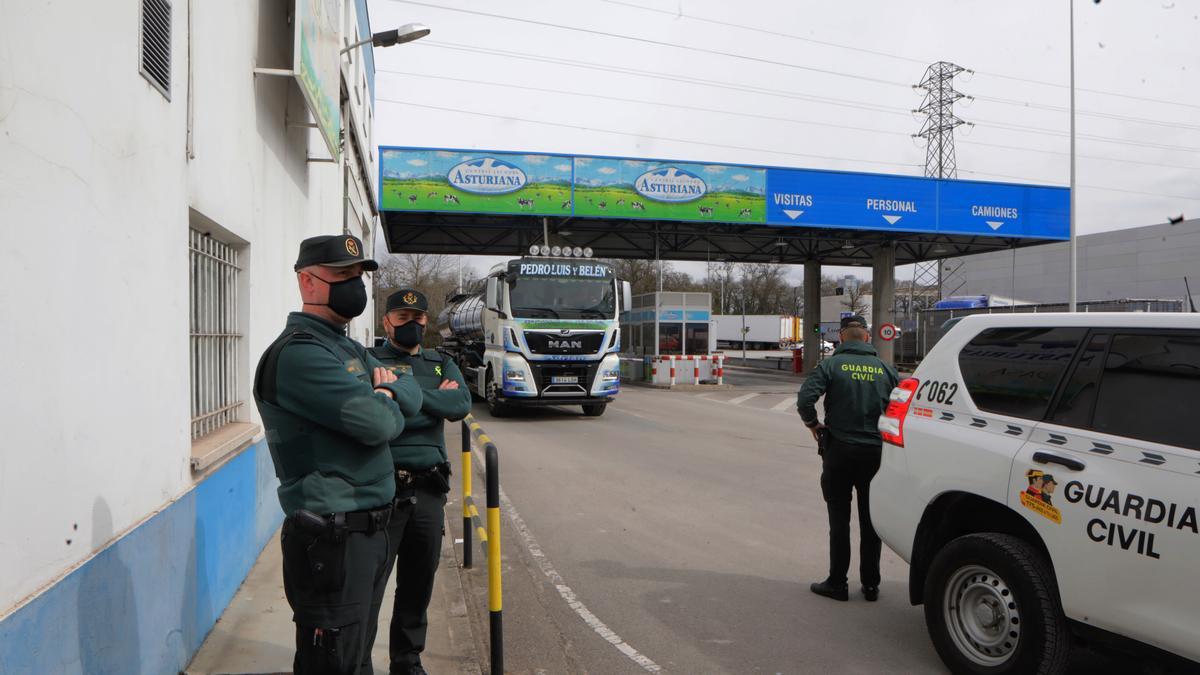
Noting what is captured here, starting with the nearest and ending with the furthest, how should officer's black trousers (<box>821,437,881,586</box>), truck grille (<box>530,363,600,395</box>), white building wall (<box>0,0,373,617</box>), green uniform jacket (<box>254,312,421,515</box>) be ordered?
white building wall (<box>0,0,373,617</box>)
green uniform jacket (<box>254,312,421,515</box>)
officer's black trousers (<box>821,437,881,586</box>)
truck grille (<box>530,363,600,395</box>)

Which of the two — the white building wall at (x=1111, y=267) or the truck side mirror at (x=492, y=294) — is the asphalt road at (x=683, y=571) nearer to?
the truck side mirror at (x=492, y=294)

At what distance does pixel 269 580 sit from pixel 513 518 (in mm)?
2628

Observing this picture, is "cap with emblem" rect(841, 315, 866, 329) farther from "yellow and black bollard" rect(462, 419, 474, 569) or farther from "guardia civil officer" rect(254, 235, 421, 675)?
"guardia civil officer" rect(254, 235, 421, 675)

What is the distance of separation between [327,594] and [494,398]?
13597 millimetres

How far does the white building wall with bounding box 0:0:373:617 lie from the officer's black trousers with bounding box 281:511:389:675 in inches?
28.2

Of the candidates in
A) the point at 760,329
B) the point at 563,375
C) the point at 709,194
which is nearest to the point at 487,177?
the point at 709,194

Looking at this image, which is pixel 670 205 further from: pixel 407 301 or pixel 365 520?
pixel 365 520

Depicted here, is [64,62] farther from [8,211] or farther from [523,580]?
[523,580]

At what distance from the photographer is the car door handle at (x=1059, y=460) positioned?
332 centimetres

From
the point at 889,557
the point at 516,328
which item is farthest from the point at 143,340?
the point at 516,328

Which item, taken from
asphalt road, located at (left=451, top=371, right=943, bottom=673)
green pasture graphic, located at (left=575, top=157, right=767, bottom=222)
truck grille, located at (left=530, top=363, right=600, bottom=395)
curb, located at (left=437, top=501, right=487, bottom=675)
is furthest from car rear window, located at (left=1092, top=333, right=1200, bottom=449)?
green pasture graphic, located at (left=575, top=157, right=767, bottom=222)

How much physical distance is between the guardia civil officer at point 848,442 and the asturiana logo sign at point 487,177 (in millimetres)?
18187

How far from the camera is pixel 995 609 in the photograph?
12.0ft

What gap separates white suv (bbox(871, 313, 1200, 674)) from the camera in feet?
9.89
